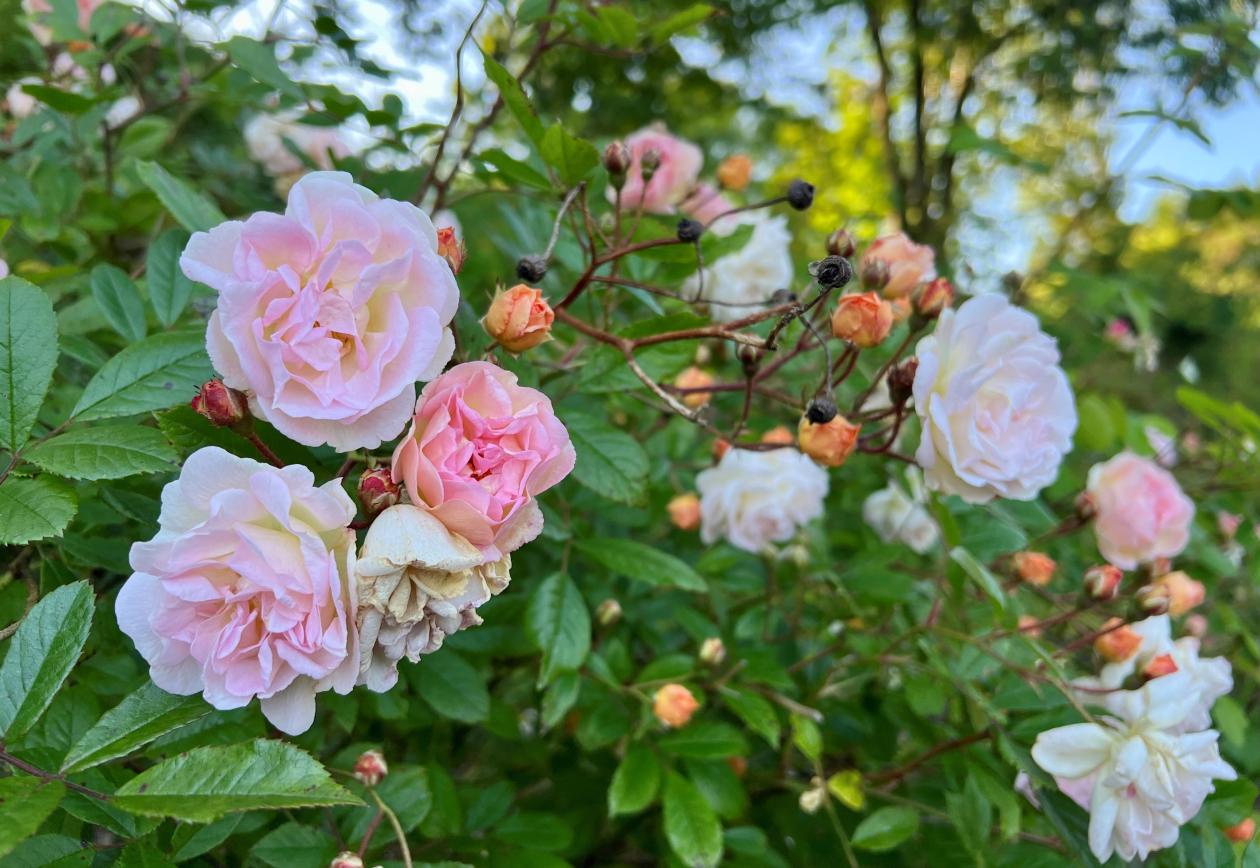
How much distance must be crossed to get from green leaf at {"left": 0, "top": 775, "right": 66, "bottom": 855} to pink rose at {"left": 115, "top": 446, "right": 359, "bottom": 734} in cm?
8

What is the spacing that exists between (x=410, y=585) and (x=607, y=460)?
272 mm

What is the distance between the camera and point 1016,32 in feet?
11.4

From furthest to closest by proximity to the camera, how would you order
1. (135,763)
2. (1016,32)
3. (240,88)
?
Answer: (1016,32) → (240,88) → (135,763)

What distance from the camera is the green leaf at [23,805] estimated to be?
392 millimetres

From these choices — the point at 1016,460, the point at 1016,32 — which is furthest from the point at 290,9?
the point at 1016,32

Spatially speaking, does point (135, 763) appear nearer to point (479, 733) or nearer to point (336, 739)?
point (336, 739)

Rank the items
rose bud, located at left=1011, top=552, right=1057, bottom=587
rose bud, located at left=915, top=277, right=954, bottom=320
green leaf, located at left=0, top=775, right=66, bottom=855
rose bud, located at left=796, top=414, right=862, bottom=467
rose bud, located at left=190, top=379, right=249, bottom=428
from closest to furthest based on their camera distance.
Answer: green leaf, located at left=0, top=775, right=66, bottom=855 → rose bud, located at left=190, top=379, right=249, bottom=428 → rose bud, located at left=796, top=414, right=862, bottom=467 → rose bud, located at left=915, top=277, right=954, bottom=320 → rose bud, located at left=1011, top=552, right=1057, bottom=587

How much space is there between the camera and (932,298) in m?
0.77

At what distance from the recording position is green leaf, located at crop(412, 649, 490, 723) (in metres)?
0.78

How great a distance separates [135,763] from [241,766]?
272mm

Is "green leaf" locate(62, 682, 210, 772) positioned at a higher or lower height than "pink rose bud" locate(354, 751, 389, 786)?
higher

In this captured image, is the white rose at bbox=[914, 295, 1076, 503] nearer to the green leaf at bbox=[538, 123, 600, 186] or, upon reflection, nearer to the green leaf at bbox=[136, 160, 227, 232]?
the green leaf at bbox=[538, 123, 600, 186]

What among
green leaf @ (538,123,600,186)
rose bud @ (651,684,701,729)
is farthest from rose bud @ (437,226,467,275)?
rose bud @ (651,684,701,729)

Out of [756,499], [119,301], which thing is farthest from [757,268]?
[119,301]
